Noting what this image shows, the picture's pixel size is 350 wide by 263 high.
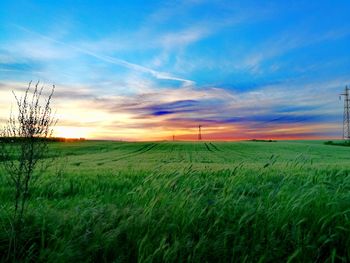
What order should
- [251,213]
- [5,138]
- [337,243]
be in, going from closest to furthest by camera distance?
[337,243]
[251,213]
[5,138]

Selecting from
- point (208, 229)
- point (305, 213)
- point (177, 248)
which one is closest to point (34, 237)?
point (177, 248)

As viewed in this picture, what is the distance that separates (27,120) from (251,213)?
4.14m

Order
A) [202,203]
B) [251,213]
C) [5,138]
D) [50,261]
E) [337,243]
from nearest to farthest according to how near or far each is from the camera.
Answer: [50,261]
[337,243]
[251,213]
[202,203]
[5,138]

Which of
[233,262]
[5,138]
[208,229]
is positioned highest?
[5,138]

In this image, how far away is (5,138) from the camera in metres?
6.44

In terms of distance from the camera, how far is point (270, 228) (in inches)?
190

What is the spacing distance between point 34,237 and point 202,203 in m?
2.68

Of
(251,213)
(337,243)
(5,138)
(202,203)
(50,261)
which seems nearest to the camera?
(50,261)

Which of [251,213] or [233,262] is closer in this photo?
[233,262]

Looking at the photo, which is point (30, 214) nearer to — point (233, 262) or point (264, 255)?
point (233, 262)

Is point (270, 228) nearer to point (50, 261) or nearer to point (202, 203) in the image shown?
point (202, 203)

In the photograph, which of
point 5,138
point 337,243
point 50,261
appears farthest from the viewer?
point 5,138

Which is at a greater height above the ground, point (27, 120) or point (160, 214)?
point (27, 120)

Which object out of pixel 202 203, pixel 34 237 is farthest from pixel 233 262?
pixel 34 237
